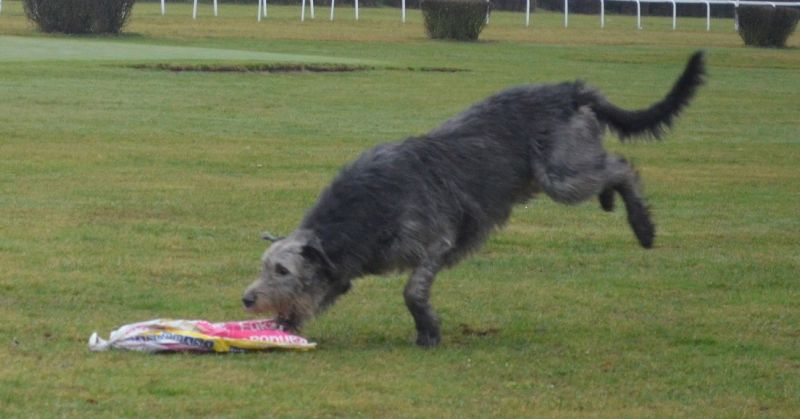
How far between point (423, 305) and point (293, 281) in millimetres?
→ 796

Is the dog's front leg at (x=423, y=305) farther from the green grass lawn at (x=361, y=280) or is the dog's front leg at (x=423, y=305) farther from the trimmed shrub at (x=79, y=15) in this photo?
the trimmed shrub at (x=79, y=15)

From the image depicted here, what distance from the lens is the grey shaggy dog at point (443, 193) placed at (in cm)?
845

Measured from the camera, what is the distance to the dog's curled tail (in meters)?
10.0

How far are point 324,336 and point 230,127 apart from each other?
12.4 meters

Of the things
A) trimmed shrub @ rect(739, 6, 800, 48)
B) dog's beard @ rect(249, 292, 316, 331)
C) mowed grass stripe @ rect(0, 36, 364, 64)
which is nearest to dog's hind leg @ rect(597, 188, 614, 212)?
dog's beard @ rect(249, 292, 316, 331)

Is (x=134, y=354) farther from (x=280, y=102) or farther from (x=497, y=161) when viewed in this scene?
(x=280, y=102)

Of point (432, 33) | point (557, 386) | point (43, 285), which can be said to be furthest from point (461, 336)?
point (432, 33)

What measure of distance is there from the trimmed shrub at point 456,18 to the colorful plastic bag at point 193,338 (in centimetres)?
3765

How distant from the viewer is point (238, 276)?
34.8ft

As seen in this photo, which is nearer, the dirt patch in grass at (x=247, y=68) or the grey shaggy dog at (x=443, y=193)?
the grey shaggy dog at (x=443, y=193)

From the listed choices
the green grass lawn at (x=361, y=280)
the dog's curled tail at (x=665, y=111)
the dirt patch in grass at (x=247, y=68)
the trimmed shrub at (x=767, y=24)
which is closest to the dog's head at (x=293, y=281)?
the green grass lawn at (x=361, y=280)

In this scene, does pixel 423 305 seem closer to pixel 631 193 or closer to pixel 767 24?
pixel 631 193

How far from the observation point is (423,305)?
8641 millimetres

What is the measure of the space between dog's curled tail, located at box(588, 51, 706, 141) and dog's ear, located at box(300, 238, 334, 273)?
8.11 feet
